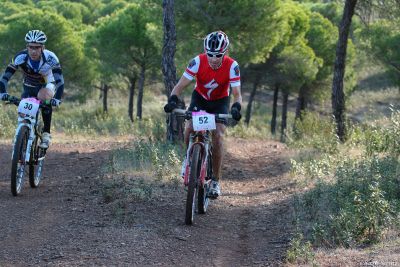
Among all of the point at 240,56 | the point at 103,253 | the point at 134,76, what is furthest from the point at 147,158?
the point at 134,76

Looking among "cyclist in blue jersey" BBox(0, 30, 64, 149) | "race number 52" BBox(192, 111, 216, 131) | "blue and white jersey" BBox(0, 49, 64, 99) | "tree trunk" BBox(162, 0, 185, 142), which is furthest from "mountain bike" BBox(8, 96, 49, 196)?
"tree trunk" BBox(162, 0, 185, 142)

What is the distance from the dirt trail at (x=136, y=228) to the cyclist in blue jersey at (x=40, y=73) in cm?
107

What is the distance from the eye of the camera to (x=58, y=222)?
6.29 m

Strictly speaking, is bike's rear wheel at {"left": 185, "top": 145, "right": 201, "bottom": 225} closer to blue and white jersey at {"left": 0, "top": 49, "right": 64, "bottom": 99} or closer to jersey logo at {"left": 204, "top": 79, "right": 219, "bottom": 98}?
jersey logo at {"left": 204, "top": 79, "right": 219, "bottom": 98}

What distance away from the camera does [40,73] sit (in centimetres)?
778

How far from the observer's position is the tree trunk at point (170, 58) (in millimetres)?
11062

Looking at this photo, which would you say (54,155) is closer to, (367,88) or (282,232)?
(282,232)

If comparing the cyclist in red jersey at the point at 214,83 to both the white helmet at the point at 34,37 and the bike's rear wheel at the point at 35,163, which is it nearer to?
the white helmet at the point at 34,37

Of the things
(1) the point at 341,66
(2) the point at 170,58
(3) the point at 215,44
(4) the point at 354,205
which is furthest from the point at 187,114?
(1) the point at 341,66

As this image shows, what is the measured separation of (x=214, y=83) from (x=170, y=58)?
4706 mm

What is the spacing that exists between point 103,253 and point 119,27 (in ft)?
77.2

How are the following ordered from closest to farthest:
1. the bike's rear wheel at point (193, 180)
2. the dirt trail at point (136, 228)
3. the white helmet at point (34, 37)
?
the dirt trail at point (136, 228) → the bike's rear wheel at point (193, 180) → the white helmet at point (34, 37)

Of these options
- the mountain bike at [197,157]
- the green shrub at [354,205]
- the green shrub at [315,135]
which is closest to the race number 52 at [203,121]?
the mountain bike at [197,157]

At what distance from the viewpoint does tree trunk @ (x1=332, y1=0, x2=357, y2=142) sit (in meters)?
13.4
